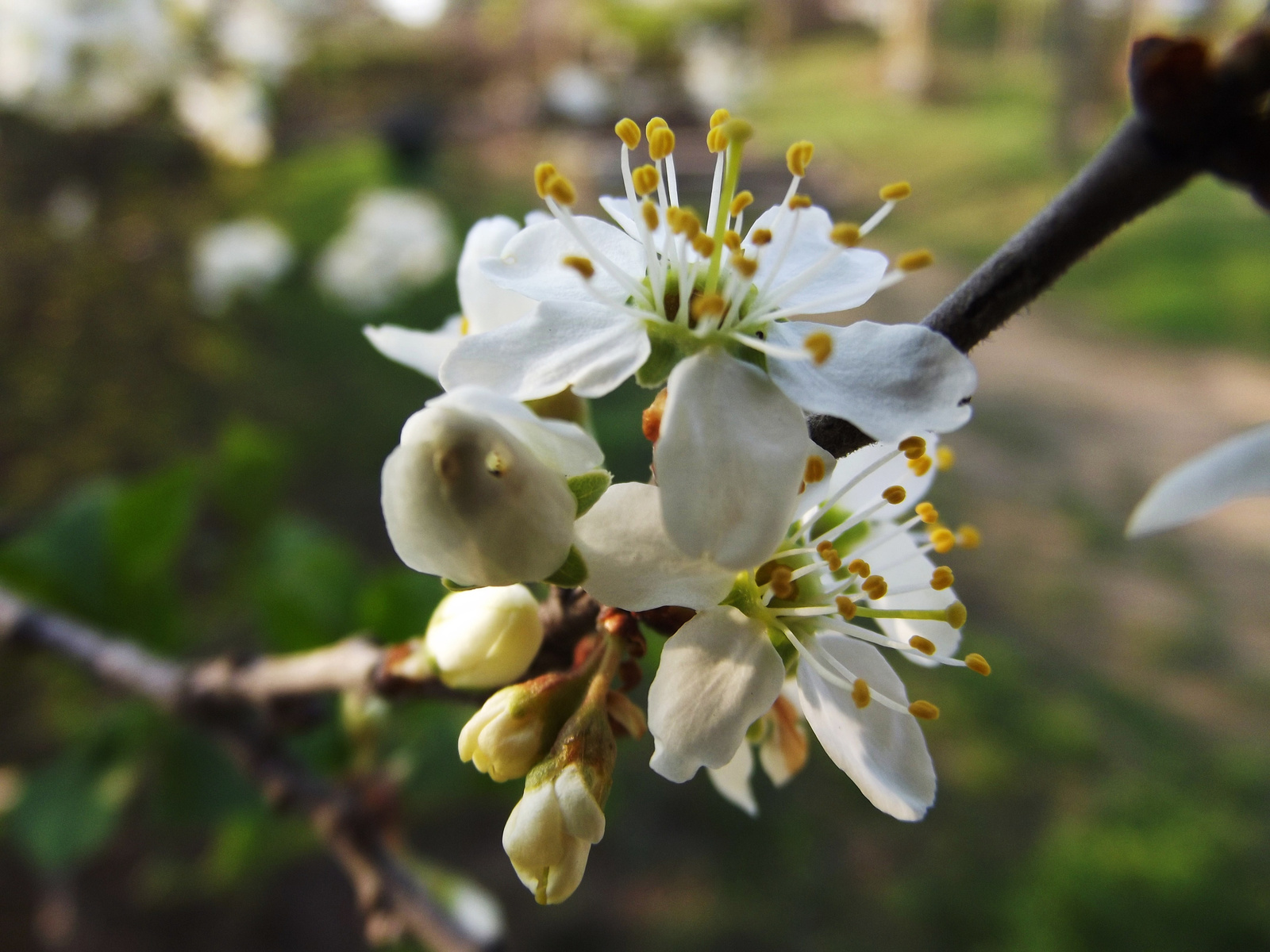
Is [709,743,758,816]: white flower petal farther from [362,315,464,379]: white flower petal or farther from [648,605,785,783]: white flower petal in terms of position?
[362,315,464,379]: white flower petal

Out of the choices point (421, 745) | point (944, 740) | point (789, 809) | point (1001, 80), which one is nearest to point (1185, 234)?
point (1001, 80)

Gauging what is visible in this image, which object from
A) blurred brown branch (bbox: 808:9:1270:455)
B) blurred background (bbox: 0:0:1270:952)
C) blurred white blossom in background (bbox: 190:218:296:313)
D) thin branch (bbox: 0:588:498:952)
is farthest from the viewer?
blurred white blossom in background (bbox: 190:218:296:313)

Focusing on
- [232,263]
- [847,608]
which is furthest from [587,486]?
[232,263]

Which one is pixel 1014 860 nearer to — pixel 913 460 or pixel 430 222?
pixel 913 460

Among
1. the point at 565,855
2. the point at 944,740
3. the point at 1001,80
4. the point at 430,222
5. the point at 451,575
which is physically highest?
the point at 451,575

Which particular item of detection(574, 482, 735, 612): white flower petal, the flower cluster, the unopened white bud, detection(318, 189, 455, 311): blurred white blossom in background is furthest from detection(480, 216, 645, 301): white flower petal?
detection(318, 189, 455, 311): blurred white blossom in background
